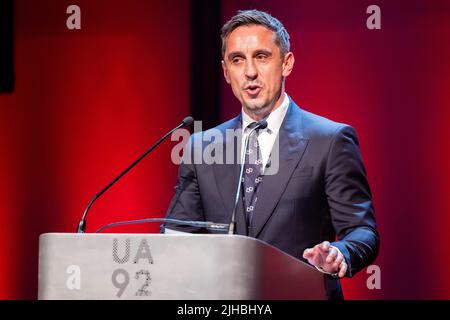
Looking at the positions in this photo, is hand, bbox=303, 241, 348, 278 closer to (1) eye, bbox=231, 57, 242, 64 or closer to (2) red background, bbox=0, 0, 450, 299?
(1) eye, bbox=231, 57, 242, 64

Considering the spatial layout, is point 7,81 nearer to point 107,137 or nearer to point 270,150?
point 107,137

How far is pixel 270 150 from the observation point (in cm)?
216

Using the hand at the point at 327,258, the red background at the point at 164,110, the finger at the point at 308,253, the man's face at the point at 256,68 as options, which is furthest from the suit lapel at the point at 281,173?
the red background at the point at 164,110

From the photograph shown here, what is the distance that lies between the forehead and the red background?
82cm

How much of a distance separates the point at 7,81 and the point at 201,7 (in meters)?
1.07

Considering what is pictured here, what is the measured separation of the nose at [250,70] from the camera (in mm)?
2201

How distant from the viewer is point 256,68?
2219 mm

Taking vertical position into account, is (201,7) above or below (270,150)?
above

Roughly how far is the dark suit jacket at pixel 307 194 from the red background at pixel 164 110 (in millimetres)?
833

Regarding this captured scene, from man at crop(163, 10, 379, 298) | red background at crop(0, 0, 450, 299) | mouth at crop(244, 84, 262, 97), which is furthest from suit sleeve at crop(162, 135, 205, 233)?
red background at crop(0, 0, 450, 299)

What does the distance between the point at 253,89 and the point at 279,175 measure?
332 millimetres

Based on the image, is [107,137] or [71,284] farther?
[107,137]

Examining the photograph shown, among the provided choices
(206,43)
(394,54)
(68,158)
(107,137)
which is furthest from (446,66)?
(68,158)

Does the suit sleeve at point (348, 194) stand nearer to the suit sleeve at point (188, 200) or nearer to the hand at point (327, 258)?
the hand at point (327, 258)
